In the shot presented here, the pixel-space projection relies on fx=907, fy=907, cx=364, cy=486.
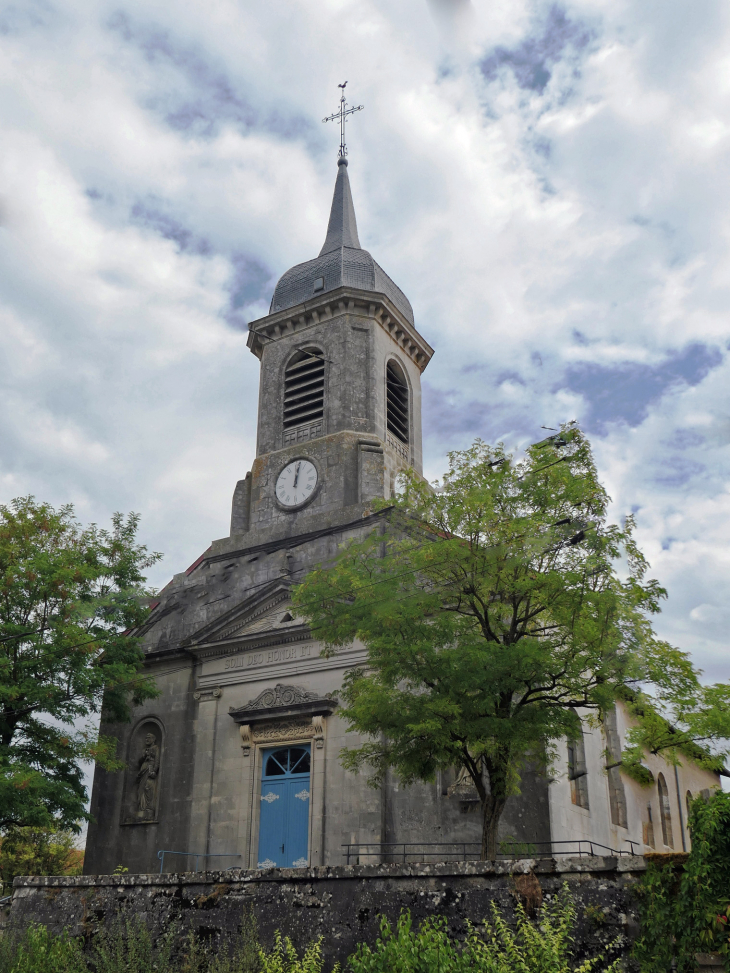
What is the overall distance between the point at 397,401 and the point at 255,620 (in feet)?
35.6

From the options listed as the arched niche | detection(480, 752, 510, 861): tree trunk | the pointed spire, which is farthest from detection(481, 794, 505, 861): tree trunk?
the pointed spire

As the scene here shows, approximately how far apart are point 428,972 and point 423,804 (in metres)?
13.1

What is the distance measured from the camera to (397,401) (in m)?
30.9

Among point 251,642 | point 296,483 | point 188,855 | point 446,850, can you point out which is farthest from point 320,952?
point 296,483

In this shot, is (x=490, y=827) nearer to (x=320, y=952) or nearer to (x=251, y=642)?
(x=320, y=952)

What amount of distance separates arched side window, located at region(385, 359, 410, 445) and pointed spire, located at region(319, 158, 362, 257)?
17.5 feet

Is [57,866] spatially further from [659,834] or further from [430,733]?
[430,733]

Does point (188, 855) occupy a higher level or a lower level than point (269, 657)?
lower

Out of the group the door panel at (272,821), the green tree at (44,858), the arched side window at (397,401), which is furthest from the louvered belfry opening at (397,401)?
the green tree at (44,858)

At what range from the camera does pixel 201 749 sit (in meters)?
22.6

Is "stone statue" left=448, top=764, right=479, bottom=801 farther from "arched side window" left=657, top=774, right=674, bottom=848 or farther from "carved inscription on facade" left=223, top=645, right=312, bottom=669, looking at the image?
"arched side window" left=657, top=774, right=674, bottom=848

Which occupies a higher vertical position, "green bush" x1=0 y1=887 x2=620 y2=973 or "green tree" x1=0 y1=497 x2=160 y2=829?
"green tree" x1=0 y1=497 x2=160 y2=829

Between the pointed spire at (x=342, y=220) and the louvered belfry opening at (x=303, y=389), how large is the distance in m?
5.27

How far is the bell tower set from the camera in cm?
2734
